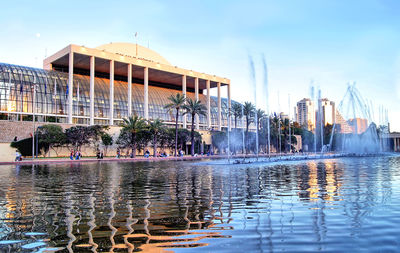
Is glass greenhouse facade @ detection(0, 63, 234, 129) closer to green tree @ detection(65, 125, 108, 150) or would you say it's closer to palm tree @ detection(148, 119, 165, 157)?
green tree @ detection(65, 125, 108, 150)

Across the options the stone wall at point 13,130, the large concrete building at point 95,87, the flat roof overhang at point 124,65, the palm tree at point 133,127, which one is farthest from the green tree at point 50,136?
the flat roof overhang at point 124,65

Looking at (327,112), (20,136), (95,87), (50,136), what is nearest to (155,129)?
(50,136)

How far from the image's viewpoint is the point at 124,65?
86.4 meters

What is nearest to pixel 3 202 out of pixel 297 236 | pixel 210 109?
pixel 297 236

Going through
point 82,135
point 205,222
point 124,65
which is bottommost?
point 205,222

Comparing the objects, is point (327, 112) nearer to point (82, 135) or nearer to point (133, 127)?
point (133, 127)

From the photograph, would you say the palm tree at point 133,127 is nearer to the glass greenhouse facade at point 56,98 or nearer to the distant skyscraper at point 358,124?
the glass greenhouse facade at point 56,98

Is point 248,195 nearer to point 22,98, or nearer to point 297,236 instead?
point 297,236

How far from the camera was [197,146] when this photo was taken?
87562mm

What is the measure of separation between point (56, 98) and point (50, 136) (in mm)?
16314

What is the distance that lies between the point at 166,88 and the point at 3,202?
320ft

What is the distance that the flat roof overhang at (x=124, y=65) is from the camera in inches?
3048

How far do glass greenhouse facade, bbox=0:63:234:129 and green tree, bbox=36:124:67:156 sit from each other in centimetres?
381

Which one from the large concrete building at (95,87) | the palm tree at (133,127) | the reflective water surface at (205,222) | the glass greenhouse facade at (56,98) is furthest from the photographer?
the large concrete building at (95,87)
